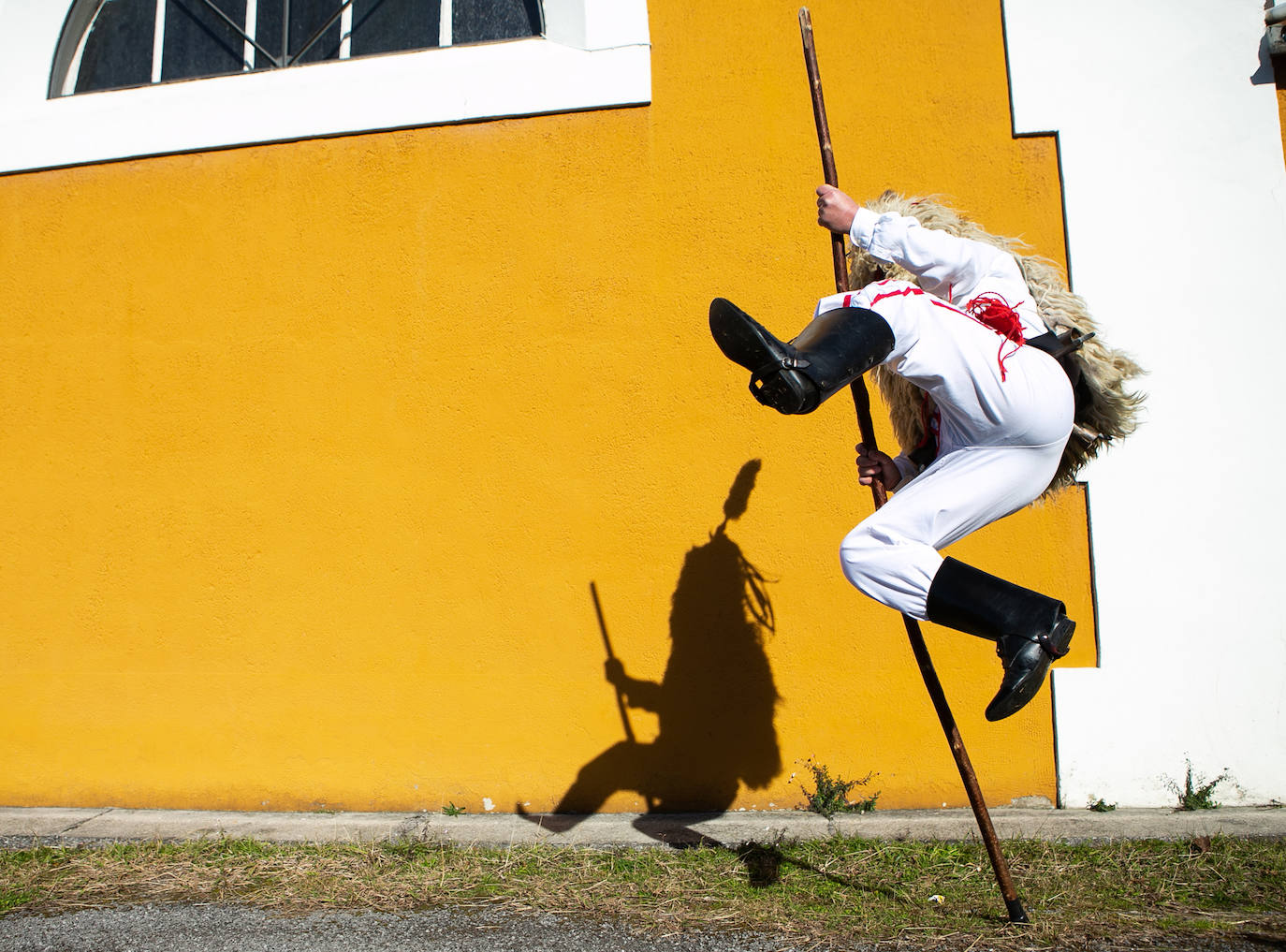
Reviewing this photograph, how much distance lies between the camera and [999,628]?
2248mm

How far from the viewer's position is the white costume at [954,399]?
2.33 meters

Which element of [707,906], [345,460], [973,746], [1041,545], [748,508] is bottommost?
[707,906]

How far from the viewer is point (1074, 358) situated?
8.25 ft

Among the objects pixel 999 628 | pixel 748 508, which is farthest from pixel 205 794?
pixel 999 628

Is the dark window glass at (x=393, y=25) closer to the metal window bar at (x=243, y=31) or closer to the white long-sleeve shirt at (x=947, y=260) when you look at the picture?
the metal window bar at (x=243, y=31)

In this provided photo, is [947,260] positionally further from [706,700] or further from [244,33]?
[244,33]

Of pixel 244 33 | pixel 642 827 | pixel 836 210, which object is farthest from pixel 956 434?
pixel 244 33

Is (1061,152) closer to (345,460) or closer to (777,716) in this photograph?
(777,716)

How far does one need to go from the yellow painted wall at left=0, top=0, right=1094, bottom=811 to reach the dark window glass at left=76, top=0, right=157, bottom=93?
932 mm

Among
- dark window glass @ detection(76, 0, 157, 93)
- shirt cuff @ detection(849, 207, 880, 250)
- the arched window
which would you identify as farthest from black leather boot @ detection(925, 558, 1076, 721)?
dark window glass @ detection(76, 0, 157, 93)

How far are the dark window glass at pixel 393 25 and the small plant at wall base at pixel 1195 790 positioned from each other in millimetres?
4732

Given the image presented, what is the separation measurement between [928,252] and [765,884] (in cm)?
209

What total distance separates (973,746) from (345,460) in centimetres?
298

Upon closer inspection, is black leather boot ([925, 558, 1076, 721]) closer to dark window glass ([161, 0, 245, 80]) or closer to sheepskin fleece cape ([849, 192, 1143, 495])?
sheepskin fleece cape ([849, 192, 1143, 495])
